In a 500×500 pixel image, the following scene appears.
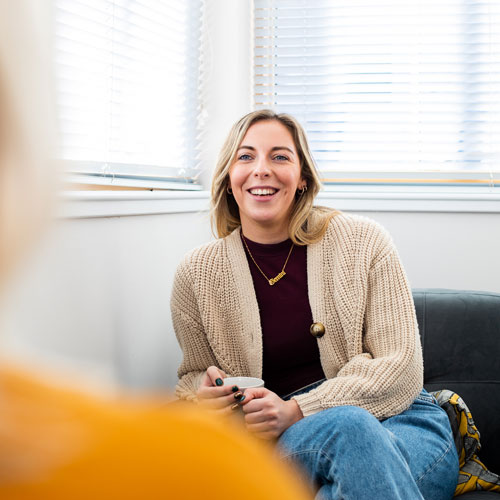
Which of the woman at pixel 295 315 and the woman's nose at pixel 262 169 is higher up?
the woman's nose at pixel 262 169

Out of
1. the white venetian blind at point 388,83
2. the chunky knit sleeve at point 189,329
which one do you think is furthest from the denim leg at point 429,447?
the white venetian blind at point 388,83

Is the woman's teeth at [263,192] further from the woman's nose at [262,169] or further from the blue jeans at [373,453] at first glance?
the blue jeans at [373,453]

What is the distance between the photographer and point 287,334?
1740 millimetres

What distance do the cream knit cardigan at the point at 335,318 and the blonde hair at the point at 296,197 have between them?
0.27ft

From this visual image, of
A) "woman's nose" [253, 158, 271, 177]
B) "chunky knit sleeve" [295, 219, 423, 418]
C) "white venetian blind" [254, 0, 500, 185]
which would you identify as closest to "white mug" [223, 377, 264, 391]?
"chunky knit sleeve" [295, 219, 423, 418]

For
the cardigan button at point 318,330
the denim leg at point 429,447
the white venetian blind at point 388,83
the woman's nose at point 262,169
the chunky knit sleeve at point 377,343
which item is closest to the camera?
the denim leg at point 429,447

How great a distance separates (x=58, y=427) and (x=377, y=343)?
1484 millimetres

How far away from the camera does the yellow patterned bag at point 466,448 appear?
161 centimetres

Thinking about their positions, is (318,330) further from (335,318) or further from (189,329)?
(189,329)

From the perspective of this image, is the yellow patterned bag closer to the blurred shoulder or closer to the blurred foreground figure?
the blurred shoulder

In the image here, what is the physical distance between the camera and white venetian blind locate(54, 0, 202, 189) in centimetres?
166

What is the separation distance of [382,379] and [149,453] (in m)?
1.38

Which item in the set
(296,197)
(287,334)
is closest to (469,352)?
(287,334)

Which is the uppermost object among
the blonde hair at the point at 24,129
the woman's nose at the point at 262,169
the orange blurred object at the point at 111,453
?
the blonde hair at the point at 24,129
